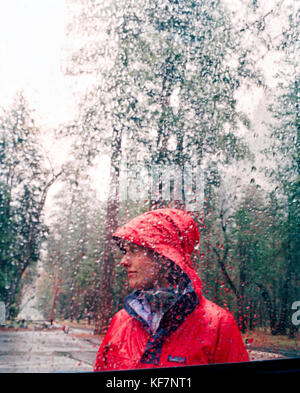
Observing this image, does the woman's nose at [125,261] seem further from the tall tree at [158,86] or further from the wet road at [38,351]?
the wet road at [38,351]

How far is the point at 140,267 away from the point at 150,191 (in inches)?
9.0

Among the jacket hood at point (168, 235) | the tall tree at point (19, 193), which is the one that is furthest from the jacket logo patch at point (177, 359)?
the tall tree at point (19, 193)

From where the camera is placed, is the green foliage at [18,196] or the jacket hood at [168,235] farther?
the jacket hood at [168,235]

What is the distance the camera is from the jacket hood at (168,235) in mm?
966

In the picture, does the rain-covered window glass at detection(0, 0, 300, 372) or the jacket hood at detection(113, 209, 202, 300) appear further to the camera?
the jacket hood at detection(113, 209, 202, 300)

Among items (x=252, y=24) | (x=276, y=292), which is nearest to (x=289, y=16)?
(x=252, y=24)

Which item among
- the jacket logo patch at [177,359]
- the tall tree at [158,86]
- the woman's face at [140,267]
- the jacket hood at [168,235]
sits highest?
the tall tree at [158,86]

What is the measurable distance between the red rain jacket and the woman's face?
3 cm

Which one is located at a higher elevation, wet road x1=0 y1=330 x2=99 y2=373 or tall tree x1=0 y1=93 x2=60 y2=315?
tall tree x1=0 y1=93 x2=60 y2=315

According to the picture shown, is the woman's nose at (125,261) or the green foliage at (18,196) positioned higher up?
the green foliage at (18,196)

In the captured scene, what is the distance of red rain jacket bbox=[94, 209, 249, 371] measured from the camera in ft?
3.11

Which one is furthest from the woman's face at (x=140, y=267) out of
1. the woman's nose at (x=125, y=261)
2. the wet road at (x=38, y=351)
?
the wet road at (x=38, y=351)

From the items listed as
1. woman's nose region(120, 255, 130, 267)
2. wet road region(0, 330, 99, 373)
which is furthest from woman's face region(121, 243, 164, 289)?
wet road region(0, 330, 99, 373)

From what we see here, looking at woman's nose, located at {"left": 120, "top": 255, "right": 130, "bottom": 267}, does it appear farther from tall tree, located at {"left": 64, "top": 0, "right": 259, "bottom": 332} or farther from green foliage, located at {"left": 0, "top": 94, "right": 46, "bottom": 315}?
green foliage, located at {"left": 0, "top": 94, "right": 46, "bottom": 315}
